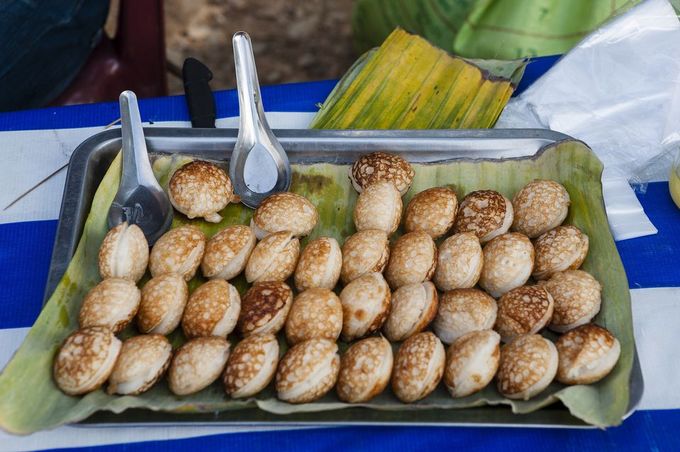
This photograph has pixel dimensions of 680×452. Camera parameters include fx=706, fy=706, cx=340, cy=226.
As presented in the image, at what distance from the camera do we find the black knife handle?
2.10m

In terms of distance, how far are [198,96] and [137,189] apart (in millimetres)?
482

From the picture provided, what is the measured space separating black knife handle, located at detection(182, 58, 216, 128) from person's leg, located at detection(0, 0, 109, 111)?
0.72 metres

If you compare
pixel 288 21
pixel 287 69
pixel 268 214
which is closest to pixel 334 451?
pixel 268 214

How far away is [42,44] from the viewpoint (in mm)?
2646

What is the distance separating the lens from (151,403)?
1.35 meters

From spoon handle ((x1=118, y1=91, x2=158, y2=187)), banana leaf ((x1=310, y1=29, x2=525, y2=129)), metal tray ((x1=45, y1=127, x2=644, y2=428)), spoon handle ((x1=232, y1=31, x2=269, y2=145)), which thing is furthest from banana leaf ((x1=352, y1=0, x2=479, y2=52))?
spoon handle ((x1=118, y1=91, x2=158, y2=187))

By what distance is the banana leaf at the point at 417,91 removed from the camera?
6.93 feet

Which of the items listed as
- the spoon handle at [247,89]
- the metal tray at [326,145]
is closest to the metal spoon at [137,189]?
the metal tray at [326,145]

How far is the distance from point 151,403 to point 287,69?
323cm

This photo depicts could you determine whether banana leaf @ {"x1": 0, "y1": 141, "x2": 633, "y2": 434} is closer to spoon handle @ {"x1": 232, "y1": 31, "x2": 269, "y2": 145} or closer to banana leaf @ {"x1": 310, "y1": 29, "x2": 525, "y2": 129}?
spoon handle @ {"x1": 232, "y1": 31, "x2": 269, "y2": 145}

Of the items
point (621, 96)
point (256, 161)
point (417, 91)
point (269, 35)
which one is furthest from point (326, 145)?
point (269, 35)

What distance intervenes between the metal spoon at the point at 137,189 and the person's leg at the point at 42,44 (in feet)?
3.31

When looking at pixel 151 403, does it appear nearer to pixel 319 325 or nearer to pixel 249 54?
pixel 319 325

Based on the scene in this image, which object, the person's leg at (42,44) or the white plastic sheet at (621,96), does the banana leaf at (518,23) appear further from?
the person's leg at (42,44)
